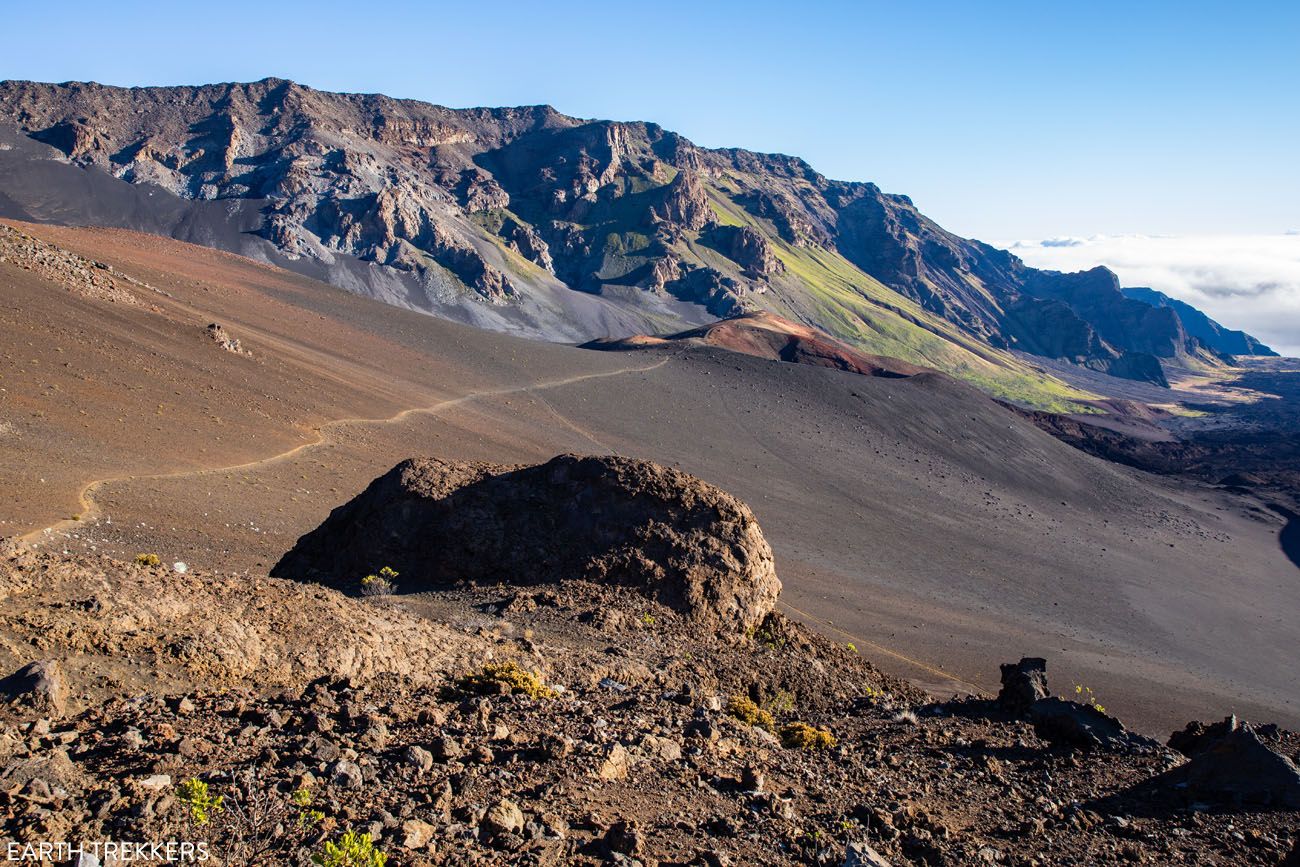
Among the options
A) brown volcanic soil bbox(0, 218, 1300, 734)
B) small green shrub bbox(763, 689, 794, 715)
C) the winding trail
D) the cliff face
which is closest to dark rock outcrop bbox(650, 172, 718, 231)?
the cliff face

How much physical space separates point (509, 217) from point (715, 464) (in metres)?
89.9

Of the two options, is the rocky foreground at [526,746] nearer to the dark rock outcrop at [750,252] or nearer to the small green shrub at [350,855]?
the small green shrub at [350,855]

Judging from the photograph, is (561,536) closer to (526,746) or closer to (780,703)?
(780,703)

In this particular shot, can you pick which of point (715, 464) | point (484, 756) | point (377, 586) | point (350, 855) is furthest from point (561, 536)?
point (715, 464)

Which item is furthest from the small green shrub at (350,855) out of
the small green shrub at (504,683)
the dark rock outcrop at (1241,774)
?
the dark rock outcrop at (1241,774)

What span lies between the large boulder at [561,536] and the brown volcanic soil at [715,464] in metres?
5.90

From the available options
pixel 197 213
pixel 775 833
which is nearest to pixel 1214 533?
pixel 775 833

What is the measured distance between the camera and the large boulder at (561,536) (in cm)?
1203

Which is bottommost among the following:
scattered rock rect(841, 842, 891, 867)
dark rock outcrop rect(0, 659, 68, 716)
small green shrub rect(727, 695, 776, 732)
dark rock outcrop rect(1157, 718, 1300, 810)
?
small green shrub rect(727, 695, 776, 732)

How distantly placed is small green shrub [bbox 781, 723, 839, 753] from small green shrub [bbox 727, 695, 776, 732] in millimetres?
203

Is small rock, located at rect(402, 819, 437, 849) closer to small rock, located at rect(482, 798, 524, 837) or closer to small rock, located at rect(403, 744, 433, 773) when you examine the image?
small rock, located at rect(482, 798, 524, 837)

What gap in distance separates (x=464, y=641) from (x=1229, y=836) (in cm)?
682

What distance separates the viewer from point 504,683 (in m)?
7.65

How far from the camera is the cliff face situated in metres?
93.8
